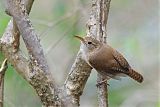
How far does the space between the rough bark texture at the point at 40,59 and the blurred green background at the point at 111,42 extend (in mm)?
701

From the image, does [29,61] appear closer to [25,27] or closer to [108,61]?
[25,27]

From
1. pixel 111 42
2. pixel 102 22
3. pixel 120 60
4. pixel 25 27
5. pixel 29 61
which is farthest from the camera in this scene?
pixel 111 42

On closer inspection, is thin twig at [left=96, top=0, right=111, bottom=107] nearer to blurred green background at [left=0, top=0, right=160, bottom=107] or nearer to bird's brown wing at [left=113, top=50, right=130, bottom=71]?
bird's brown wing at [left=113, top=50, right=130, bottom=71]

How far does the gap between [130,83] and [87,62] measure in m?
1.65

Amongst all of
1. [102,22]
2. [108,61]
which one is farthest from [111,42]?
[102,22]

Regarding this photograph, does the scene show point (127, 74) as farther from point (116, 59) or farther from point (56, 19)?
point (56, 19)

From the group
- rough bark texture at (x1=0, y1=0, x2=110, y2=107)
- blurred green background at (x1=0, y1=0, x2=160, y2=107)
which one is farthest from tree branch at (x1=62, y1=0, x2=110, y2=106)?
blurred green background at (x1=0, y1=0, x2=160, y2=107)

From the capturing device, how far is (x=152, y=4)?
199 inches

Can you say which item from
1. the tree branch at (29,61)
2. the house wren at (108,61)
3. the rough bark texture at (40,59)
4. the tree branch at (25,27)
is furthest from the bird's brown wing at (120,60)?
the tree branch at (25,27)

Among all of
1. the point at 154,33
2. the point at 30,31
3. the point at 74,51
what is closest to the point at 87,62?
the point at 30,31

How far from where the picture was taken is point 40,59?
6.20 feet

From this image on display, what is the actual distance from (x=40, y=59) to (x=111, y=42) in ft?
8.54

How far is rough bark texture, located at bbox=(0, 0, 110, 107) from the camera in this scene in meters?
1.85

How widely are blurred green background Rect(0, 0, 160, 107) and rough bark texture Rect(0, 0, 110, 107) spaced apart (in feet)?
2.30
